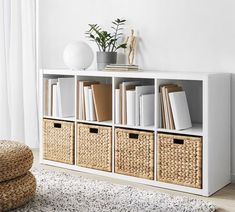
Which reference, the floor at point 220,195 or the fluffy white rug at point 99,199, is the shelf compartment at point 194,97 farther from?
the fluffy white rug at point 99,199

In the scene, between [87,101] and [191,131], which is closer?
[191,131]

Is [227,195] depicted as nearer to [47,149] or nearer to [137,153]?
[137,153]

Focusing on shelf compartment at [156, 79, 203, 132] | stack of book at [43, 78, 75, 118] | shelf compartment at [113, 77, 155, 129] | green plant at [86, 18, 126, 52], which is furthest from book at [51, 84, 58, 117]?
shelf compartment at [156, 79, 203, 132]

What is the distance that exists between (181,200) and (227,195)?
0.37 meters

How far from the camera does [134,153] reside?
319 centimetres

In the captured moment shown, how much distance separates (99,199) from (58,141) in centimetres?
104

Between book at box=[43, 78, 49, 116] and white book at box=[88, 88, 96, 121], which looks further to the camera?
book at box=[43, 78, 49, 116]

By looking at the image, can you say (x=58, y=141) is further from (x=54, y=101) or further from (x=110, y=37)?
(x=110, y=37)

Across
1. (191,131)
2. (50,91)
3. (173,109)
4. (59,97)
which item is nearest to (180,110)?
(173,109)

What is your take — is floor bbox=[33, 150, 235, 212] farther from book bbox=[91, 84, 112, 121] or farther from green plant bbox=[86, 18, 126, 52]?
green plant bbox=[86, 18, 126, 52]

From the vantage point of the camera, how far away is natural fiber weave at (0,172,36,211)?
2.42 metres

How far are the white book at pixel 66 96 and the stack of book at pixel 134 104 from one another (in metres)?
0.55

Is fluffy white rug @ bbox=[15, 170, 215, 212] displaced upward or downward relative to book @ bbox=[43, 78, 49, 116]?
downward

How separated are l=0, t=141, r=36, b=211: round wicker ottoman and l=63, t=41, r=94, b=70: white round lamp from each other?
1154mm
